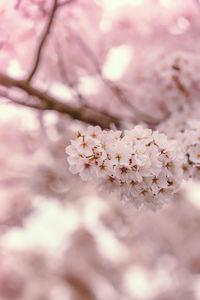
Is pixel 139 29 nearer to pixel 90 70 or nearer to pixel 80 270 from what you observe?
pixel 90 70

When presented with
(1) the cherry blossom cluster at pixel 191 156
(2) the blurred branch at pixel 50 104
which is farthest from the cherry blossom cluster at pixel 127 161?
Answer: (2) the blurred branch at pixel 50 104

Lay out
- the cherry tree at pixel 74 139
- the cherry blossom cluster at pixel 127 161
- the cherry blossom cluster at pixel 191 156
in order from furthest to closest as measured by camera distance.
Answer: the cherry tree at pixel 74 139
the cherry blossom cluster at pixel 191 156
the cherry blossom cluster at pixel 127 161

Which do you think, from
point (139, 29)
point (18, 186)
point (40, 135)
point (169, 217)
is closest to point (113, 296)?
point (169, 217)

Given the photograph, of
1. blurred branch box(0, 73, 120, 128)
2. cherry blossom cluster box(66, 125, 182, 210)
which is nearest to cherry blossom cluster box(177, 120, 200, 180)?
cherry blossom cluster box(66, 125, 182, 210)

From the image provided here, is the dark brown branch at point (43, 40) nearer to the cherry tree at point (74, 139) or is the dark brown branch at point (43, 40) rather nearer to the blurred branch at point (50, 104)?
the blurred branch at point (50, 104)

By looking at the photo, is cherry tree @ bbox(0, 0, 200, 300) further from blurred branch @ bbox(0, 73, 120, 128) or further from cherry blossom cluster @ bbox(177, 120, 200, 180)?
cherry blossom cluster @ bbox(177, 120, 200, 180)

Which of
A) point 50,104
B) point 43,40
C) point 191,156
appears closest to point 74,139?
point 50,104

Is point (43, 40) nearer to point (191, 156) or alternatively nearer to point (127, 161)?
point (191, 156)

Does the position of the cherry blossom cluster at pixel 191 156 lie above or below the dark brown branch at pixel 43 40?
below
